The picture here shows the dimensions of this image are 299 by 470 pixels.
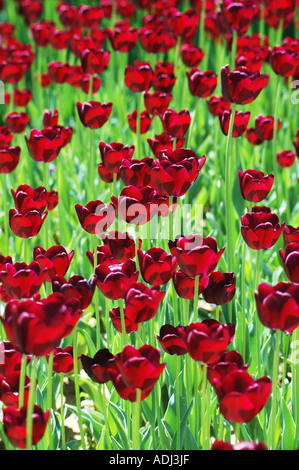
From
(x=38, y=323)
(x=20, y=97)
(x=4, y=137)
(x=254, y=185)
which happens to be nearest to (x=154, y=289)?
(x=38, y=323)

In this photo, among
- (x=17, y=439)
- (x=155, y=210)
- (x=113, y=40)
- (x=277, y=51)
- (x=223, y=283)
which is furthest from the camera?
(x=113, y=40)

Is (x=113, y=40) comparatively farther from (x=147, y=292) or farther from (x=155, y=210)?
(x=147, y=292)

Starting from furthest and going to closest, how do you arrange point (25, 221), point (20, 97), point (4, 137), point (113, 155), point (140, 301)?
point (20, 97) < point (4, 137) < point (113, 155) < point (25, 221) < point (140, 301)

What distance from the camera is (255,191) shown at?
1.63 metres

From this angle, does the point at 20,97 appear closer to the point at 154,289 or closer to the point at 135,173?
the point at 135,173

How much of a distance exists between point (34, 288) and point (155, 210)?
348 millimetres

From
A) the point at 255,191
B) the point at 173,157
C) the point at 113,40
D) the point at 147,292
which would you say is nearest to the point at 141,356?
the point at 147,292

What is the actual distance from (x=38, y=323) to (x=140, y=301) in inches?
8.1

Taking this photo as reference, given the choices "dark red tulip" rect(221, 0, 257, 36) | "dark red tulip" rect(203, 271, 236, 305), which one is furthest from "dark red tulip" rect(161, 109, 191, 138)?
"dark red tulip" rect(203, 271, 236, 305)

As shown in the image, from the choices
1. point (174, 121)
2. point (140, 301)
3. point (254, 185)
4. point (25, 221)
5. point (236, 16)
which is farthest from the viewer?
point (236, 16)

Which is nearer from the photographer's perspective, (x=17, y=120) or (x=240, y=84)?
(x=240, y=84)

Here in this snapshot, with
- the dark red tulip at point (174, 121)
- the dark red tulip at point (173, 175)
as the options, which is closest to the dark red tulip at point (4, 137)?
the dark red tulip at point (174, 121)

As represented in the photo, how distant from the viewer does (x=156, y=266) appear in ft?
4.11

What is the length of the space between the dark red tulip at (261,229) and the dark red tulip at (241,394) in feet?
1.40
